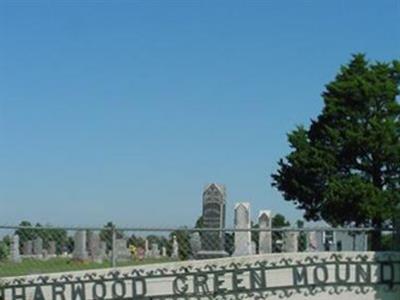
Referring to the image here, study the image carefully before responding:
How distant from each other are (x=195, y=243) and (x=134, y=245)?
927 mm

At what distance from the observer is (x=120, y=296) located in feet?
29.2

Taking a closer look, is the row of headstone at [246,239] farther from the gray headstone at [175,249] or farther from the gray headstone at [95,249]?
the gray headstone at [95,249]

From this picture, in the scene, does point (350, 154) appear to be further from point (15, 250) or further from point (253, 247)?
point (15, 250)

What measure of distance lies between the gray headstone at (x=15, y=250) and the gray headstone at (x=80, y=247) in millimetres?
852

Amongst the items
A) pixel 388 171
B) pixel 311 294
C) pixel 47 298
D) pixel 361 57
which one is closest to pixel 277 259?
pixel 311 294

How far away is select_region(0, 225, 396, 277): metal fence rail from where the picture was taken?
32.6 ft

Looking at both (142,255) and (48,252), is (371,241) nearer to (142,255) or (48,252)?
(142,255)

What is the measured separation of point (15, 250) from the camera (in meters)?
11.4

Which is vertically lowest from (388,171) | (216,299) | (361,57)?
(216,299)

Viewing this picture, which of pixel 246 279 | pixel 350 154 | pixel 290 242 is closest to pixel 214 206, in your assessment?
pixel 290 242

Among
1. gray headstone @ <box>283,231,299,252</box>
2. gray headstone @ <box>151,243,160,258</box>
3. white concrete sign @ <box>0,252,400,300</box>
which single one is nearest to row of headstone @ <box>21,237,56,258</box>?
gray headstone @ <box>151,243,160,258</box>

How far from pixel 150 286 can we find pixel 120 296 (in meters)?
0.34

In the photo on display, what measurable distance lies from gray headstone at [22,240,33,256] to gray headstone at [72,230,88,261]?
2.10 feet

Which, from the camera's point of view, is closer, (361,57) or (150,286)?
(150,286)
